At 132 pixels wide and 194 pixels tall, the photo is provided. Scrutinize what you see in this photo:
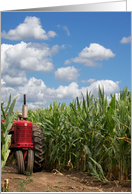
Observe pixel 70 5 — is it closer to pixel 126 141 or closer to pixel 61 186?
pixel 126 141

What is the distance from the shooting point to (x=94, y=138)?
5109 mm

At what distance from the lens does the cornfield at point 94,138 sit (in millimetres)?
4480

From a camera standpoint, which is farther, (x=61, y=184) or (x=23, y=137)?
(x=23, y=137)

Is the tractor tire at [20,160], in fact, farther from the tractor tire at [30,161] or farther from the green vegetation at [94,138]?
the green vegetation at [94,138]

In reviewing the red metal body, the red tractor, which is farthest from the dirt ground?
the red metal body

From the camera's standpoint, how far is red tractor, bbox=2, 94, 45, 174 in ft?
17.0

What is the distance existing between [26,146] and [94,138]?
5.06ft

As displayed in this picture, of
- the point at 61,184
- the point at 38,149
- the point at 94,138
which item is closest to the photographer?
the point at 61,184

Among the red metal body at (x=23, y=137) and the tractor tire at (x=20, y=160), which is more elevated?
the red metal body at (x=23, y=137)

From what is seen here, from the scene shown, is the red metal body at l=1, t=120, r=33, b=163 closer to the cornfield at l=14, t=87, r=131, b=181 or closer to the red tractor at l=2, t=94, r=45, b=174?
the red tractor at l=2, t=94, r=45, b=174

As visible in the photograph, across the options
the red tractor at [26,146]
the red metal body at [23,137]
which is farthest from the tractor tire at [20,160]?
the red metal body at [23,137]

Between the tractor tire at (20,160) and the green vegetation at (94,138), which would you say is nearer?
the green vegetation at (94,138)

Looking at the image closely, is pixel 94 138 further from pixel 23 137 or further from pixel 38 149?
pixel 23 137

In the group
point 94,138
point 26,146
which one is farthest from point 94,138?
point 26,146
